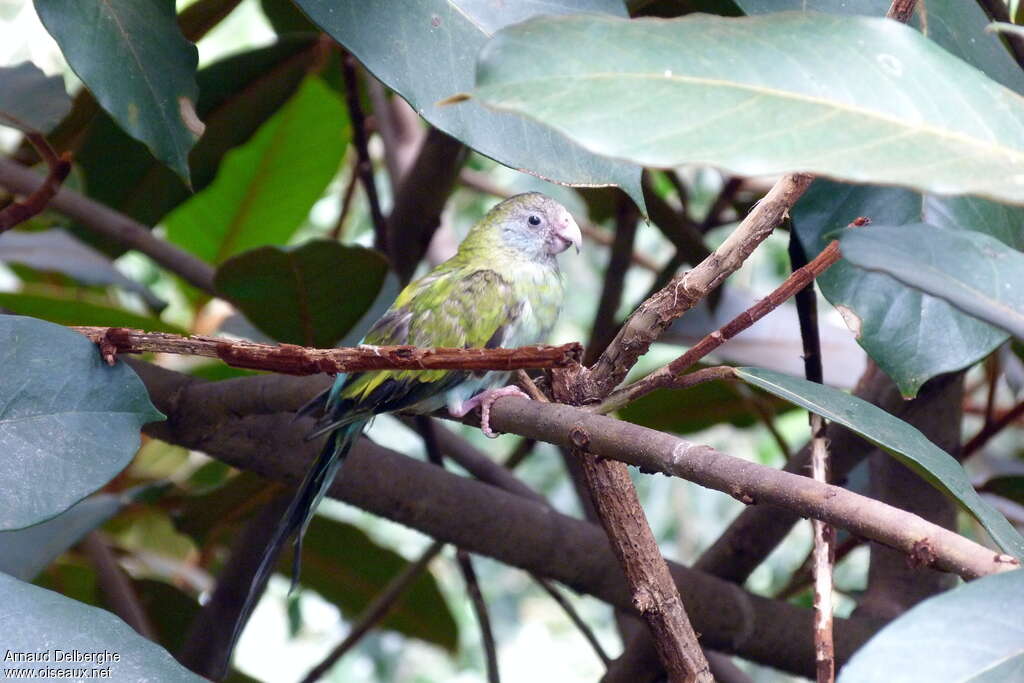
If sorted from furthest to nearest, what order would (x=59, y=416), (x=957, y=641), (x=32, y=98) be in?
1. (x=32, y=98)
2. (x=59, y=416)
3. (x=957, y=641)

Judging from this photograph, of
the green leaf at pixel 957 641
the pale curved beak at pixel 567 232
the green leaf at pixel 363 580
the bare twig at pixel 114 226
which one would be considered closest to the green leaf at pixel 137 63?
the bare twig at pixel 114 226

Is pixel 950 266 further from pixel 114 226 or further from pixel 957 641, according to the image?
pixel 114 226

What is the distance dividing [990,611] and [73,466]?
0.61 m

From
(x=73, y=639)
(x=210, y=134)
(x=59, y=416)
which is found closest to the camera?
(x=73, y=639)

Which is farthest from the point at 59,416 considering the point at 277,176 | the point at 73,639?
the point at 277,176

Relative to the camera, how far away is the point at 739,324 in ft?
2.34

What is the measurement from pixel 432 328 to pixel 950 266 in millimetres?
884

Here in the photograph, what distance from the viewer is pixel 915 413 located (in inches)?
51.1

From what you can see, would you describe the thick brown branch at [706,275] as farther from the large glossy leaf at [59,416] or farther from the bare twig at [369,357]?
the large glossy leaf at [59,416]

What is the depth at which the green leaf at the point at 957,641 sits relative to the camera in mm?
486

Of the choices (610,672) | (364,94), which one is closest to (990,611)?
(610,672)

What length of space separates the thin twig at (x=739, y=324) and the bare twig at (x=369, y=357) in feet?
0.21

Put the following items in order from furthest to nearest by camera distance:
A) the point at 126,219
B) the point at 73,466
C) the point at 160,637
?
the point at 160,637 → the point at 126,219 → the point at 73,466

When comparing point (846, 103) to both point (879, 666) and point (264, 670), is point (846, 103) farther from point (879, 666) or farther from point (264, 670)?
point (264, 670)
